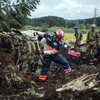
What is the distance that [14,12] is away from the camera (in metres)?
12.3

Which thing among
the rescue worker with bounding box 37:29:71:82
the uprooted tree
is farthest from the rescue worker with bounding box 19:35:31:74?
the uprooted tree

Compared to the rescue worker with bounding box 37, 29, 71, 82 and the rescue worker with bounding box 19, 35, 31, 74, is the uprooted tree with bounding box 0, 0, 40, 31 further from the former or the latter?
the rescue worker with bounding box 37, 29, 71, 82

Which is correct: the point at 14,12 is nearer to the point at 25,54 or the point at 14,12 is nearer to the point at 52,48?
the point at 25,54

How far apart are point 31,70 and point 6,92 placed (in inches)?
150

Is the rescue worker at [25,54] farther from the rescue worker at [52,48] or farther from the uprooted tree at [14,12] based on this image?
the uprooted tree at [14,12]

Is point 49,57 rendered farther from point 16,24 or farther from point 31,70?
point 16,24

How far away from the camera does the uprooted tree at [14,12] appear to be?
1190cm

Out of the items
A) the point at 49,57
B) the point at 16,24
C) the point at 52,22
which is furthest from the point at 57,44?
the point at 52,22

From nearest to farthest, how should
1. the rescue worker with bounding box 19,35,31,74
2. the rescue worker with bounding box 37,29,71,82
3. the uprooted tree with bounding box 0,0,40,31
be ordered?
the rescue worker with bounding box 37,29,71,82, the rescue worker with bounding box 19,35,31,74, the uprooted tree with bounding box 0,0,40,31

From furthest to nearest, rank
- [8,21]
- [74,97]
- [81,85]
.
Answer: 1. [8,21]
2. [81,85]
3. [74,97]

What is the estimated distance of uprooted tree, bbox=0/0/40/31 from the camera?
11898 millimetres

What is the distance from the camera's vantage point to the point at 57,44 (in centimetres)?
470

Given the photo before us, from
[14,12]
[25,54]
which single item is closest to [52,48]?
[25,54]

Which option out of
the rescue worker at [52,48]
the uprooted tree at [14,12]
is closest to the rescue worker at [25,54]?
the rescue worker at [52,48]
